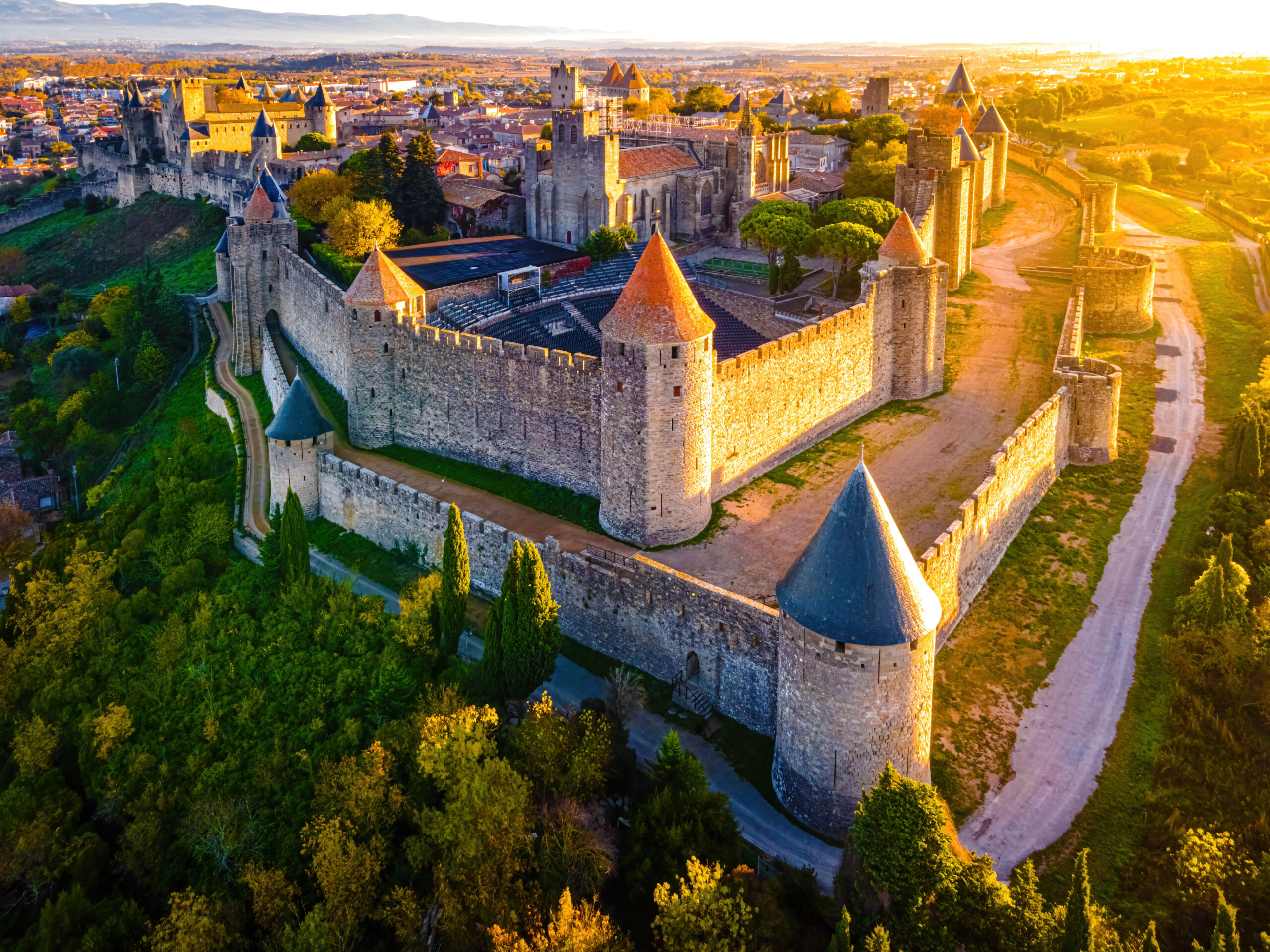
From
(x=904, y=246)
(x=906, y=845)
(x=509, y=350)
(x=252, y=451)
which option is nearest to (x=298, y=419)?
(x=252, y=451)

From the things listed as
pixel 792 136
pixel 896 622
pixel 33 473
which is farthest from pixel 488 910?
pixel 792 136

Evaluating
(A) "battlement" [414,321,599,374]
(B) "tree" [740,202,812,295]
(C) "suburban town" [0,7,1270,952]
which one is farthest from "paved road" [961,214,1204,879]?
(B) "tree" [740,202,812,295]

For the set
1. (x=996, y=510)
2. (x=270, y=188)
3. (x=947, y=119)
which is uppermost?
(x=947, y=119)

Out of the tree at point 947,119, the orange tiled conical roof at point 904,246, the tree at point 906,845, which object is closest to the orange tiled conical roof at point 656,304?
the tree at point 906,845

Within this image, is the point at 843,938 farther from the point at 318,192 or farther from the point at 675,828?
the point at 318,192

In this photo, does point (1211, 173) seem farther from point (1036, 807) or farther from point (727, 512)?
point (1036, 807)

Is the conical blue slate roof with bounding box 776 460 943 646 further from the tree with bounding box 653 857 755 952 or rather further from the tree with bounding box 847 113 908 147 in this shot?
the tree with bounding box 847 113 908 147
